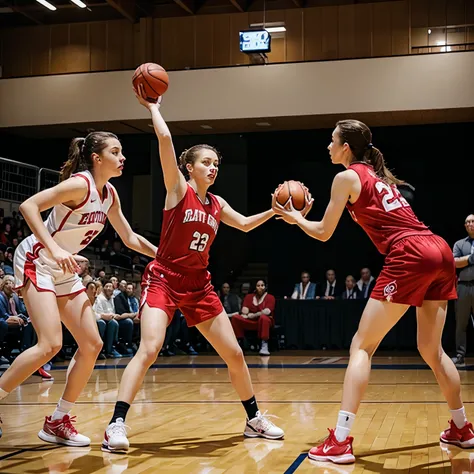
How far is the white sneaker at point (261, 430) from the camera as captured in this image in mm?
4344

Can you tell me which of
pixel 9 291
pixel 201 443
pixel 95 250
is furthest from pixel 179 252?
pixel 95 250

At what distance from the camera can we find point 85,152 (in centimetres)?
434

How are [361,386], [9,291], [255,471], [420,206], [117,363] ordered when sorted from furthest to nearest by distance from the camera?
[420,206], [117,363], [9,291], [361,386], [255,471]

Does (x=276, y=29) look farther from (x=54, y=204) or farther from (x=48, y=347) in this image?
(x=48, y=347)

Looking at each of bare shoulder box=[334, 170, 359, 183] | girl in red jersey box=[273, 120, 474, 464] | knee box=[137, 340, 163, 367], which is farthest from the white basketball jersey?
bare shoulder box=[334, 170, 359, 183]

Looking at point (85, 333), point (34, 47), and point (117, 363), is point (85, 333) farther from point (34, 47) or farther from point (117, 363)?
point (34, 47)

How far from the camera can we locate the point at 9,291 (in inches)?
369

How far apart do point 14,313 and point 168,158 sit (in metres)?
6.07

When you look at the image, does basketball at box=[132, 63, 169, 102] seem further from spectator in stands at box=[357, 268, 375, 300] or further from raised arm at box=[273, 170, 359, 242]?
spectator in stands at box=[357, 268, 375, 300]

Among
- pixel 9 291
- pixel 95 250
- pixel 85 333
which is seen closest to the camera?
pixel 85 333

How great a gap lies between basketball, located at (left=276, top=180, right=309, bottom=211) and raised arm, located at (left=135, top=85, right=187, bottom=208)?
1.81 feet

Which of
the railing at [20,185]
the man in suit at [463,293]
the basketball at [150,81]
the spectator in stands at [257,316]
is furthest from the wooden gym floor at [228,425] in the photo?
the railing at [20,185]

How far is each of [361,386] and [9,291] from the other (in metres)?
6.61

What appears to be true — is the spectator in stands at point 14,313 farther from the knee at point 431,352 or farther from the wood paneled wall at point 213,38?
the wood paneled wall at point 213,38
